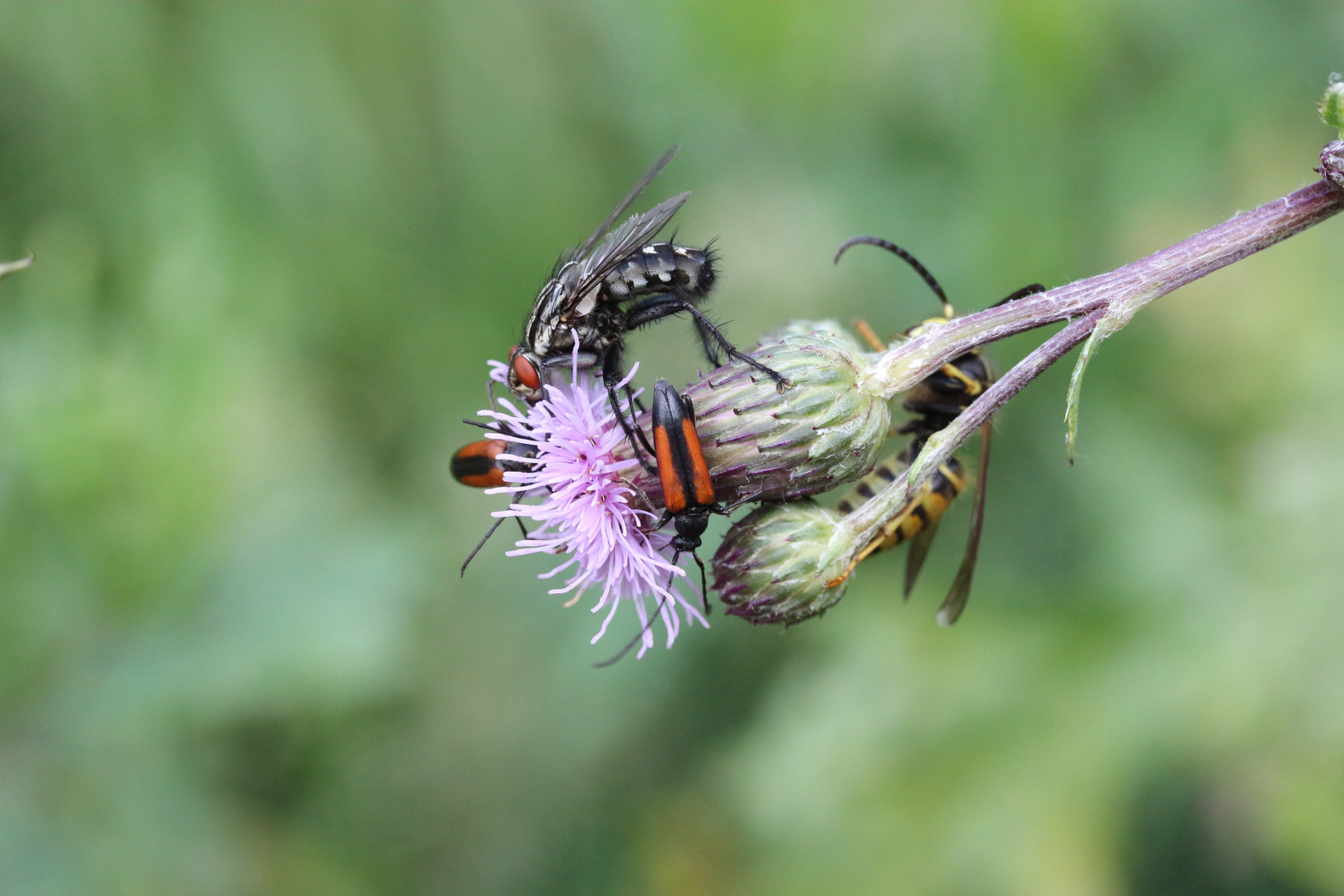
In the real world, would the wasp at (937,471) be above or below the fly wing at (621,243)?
below

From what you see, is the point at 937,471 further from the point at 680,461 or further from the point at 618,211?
the point at 618,211

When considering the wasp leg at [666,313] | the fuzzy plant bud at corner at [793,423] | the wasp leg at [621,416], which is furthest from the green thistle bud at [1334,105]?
the wasp leg at [621,416]

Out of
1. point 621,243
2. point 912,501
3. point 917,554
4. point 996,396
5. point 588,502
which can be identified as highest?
point 621,243

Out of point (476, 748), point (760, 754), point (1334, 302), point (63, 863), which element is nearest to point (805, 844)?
point (760, 754)

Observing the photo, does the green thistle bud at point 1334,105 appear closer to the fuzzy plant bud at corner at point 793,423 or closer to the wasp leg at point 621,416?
the fuzzy plant bud at corner at point 793,423

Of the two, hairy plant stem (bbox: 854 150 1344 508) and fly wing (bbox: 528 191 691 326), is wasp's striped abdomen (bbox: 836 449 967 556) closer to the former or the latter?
hairy plant stem (bbox: 854 150 1344 508)

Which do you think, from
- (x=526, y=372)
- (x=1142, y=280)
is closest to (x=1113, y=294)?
(x=1142, y=280)

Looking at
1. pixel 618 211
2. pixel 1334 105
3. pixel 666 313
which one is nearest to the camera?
pixel 1334 105

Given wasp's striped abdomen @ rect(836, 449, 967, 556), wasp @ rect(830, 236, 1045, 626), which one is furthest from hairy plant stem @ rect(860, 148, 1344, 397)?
wasp's striped abdomen @ rect(836, 449, 967, 556)
